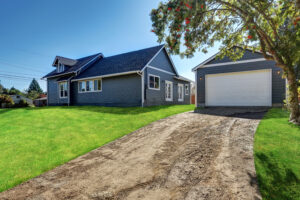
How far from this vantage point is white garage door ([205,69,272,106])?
10.4 m

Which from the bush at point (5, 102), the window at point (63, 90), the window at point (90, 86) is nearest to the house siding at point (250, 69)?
the window at point (90, 86)

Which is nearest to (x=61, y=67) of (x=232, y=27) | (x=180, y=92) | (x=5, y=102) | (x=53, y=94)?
(x=53, y=94)

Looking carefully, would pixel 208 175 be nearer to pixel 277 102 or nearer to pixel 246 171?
pixel 246 171

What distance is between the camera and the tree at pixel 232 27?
473 centimetres

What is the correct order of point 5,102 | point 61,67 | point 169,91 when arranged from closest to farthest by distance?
point 169,91
point 61,67
point 5,102

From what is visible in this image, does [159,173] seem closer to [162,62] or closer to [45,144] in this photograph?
[45,144]

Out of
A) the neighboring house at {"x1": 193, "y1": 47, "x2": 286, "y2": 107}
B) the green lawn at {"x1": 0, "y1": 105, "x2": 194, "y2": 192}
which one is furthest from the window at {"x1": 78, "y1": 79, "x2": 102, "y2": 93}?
the neighboring house at {"x1": 193, "y1": 47, "x2": 286, "y2": 107}

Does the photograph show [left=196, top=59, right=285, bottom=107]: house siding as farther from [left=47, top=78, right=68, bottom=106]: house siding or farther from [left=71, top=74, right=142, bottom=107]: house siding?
[left=47, top=78, right=68, bottom=106]: house siding

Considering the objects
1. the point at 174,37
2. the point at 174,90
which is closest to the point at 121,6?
the point at 174,37

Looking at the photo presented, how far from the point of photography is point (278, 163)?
306 cm

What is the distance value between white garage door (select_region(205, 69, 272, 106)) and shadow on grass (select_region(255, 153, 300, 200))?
9113mm

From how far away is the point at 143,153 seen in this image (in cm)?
423

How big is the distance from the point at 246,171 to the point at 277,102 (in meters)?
9.96

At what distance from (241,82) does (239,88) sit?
463mm
